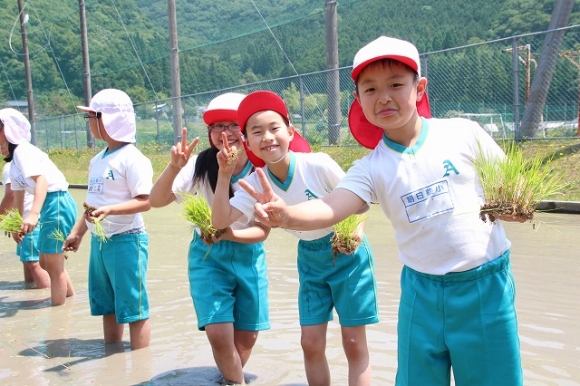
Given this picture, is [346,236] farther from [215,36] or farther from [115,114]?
[215,36]

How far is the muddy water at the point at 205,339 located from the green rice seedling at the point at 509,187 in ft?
4.51

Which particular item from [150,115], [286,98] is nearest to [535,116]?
[286,98]

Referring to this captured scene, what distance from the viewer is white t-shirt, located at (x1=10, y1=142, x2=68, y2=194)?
725cm

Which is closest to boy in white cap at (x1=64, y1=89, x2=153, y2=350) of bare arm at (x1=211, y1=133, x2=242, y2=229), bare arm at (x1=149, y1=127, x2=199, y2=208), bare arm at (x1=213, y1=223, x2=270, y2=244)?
bare arm at (x1=149, y1=127, x2=199, y2=208)

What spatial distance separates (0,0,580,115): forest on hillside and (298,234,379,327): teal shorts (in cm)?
1401

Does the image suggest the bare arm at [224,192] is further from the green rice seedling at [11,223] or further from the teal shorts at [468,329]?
the green rice seedling at [11,223]

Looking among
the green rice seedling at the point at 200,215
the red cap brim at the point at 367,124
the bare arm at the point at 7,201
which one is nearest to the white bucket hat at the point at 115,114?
the green rice seedling at the point at 200,215

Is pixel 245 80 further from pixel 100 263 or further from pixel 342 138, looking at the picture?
pixel 100 263

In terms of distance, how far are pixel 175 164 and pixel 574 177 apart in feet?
30.7

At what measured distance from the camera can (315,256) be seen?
4.38m

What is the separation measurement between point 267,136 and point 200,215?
82 cm

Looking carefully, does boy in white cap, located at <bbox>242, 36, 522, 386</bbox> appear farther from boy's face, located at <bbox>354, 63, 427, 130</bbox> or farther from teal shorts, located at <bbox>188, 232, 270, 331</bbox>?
teal shorts, located at <bbox>188, 232, 270, 331</bbox>

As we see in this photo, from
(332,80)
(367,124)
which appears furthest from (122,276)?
(332,80)

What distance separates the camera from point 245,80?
41.5 m
